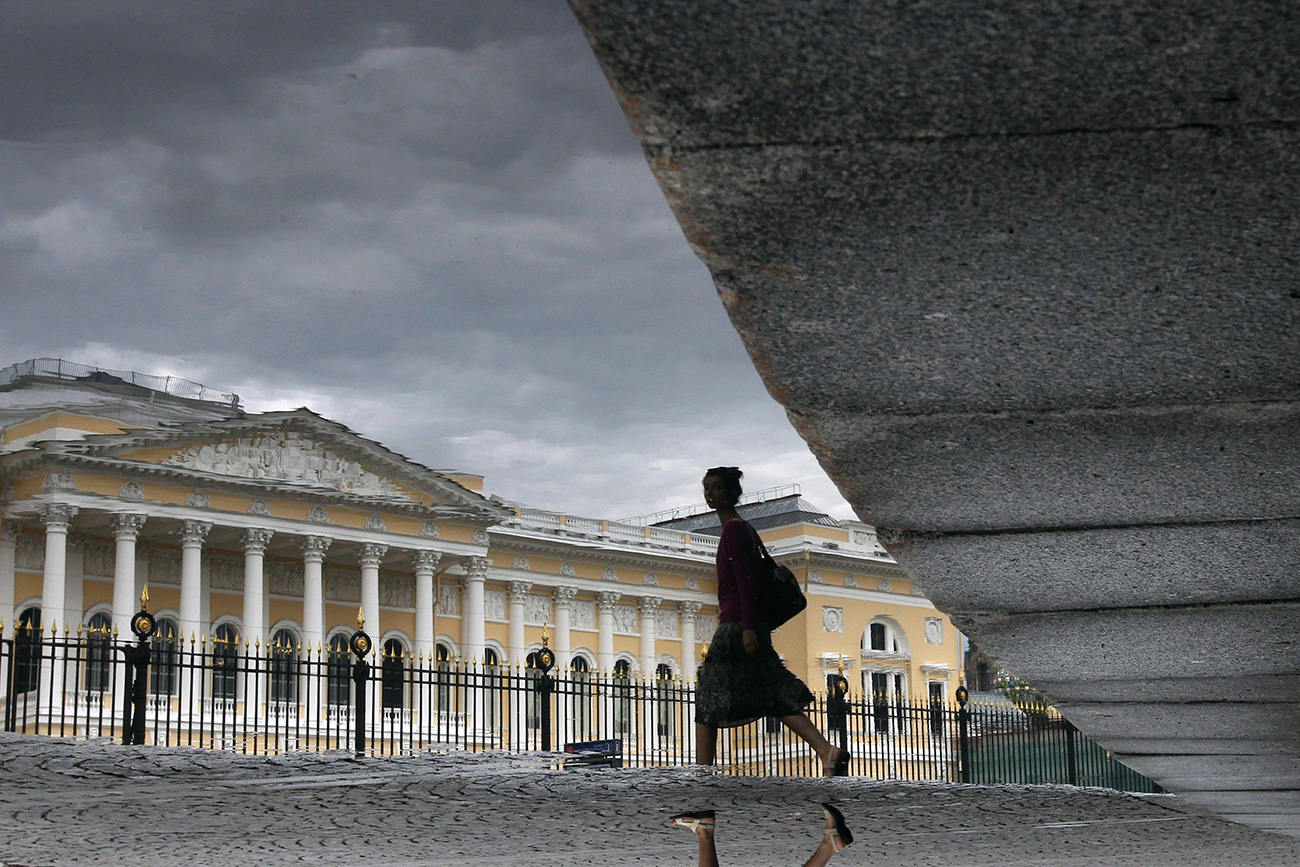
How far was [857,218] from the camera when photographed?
58.7 inches

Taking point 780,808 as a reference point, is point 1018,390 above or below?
above

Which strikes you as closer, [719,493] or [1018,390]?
[1018,390]

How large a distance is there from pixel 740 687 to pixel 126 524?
2662cm

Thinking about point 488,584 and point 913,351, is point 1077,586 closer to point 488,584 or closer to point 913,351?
point 913,351

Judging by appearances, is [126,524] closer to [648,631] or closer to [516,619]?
[516,619]

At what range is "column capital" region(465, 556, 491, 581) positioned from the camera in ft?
124

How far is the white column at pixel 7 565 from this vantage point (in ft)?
99.6

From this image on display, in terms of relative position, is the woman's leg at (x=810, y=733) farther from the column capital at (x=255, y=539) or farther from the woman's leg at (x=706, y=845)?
the column capital at (x=255, y=539)

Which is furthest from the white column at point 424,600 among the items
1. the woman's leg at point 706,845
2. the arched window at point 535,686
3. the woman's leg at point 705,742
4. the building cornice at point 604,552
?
the woman's leg at point 706,845

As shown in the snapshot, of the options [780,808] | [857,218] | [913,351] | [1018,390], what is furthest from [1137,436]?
[780,808]

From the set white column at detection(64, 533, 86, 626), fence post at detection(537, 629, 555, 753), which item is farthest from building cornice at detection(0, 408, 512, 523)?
fence post at detection(537, 629, 555, 753)

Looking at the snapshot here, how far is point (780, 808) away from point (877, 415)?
6.91 metres

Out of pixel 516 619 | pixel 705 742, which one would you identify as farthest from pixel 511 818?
pixel 516 619

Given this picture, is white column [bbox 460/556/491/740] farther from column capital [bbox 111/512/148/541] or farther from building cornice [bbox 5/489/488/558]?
column capital [bbox 111/512/148/541]
